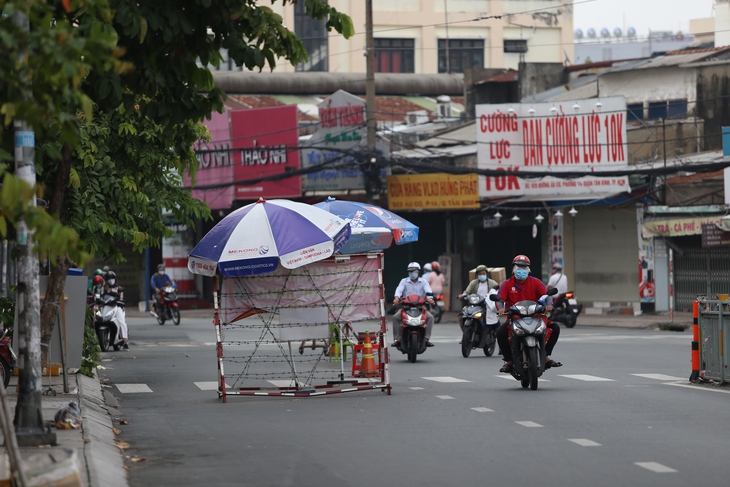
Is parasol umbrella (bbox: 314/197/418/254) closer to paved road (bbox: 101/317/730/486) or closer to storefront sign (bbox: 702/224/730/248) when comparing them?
paved road (bbox: 101/317/730/486)

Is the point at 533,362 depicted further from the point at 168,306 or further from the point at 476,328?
the point at 168,306

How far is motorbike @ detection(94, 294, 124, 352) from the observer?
23781 mm

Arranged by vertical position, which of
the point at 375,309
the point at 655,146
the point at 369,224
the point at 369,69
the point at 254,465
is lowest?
the point at 254,465

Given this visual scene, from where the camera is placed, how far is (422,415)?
1242 centimetres

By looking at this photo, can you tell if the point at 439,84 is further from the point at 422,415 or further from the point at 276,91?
the point at 422,415

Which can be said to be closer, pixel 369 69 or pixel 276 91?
pixel 369 69

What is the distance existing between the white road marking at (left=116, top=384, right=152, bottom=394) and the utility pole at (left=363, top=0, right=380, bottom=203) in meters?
20.2

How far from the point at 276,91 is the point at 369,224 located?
109 ft

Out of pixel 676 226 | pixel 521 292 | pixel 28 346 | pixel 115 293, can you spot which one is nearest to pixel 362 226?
pixel 115 293

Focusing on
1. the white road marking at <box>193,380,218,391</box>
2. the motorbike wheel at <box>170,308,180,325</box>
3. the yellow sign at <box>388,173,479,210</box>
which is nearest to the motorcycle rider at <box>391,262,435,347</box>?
the white road marking at <box>193,380,218,391</box>

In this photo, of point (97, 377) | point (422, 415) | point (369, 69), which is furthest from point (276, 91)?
point (422, 415)

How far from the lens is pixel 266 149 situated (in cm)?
4138

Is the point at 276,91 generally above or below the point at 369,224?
above

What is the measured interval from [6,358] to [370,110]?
23083 millimetres
